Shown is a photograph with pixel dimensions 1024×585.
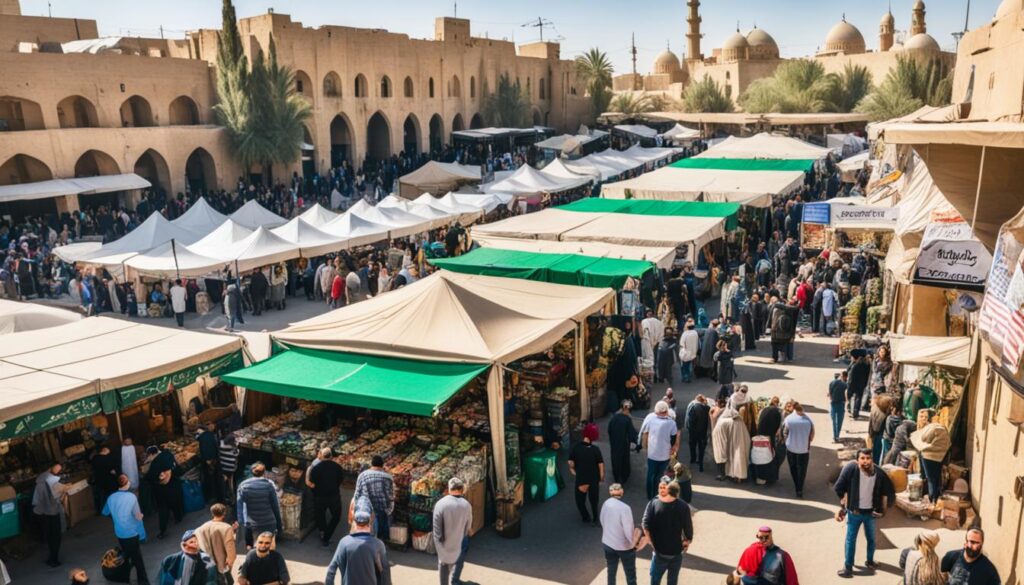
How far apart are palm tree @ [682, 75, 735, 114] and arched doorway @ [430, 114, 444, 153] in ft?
55.0

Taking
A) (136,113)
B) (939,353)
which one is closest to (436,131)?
(136,113)

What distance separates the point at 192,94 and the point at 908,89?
111 feet

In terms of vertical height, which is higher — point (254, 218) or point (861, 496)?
point (254, 218)

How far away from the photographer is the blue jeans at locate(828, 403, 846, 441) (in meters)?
8.84

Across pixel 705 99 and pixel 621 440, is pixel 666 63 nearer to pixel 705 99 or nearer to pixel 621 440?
pixel 705 99

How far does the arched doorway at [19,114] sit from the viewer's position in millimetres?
24234

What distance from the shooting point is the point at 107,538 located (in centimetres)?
755

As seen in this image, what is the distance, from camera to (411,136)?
40.7m

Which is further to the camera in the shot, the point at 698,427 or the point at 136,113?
the point at 136,113

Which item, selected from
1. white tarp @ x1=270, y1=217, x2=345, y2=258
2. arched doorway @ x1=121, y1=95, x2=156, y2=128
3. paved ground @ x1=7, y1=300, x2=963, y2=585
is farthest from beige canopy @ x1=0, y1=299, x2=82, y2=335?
arched doorway @ x1=121, y1=95, x2=156, y2=128

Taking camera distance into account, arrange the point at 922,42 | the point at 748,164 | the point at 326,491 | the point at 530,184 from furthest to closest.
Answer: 1. the point at 922,42
2. the point at 530,184
3. the point at 748,164
4. the point at 326,491

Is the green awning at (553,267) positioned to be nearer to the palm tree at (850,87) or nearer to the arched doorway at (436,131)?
the arched doorway at (436,131)

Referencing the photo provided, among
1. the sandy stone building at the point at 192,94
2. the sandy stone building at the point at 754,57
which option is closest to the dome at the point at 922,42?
the sandy stone building at the point at 754,57

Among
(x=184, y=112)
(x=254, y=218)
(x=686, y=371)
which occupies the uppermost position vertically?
(x=184, y=112)
